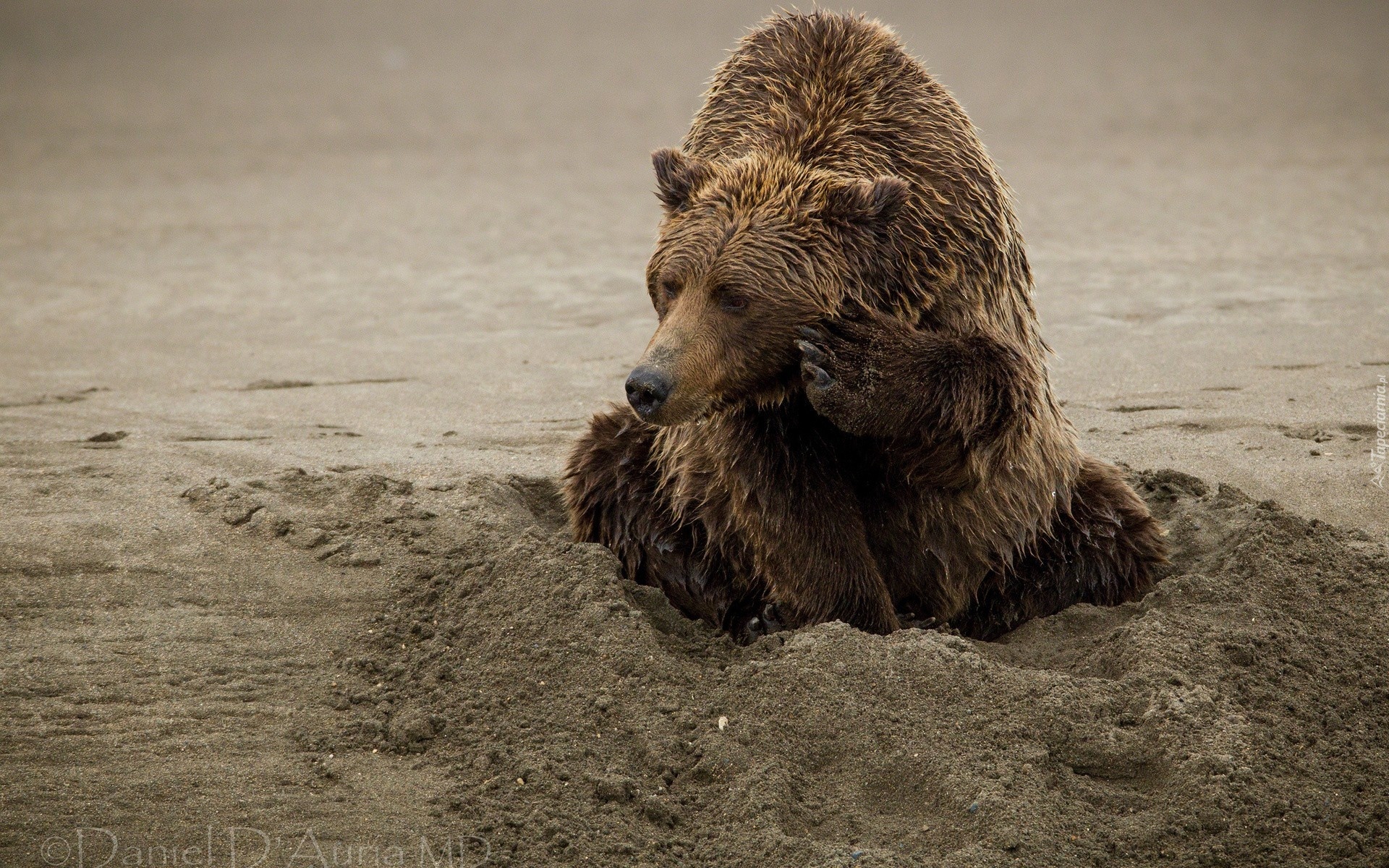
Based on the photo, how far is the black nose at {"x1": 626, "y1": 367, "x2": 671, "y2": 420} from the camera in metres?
3.85

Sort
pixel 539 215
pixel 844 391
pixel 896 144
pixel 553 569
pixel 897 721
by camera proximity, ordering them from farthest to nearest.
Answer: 1. pixel 539 215
2. pixel 553 569
3. pixel 896 144
4. pixel 844 391
5. pixel 897 721

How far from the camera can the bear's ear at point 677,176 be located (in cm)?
425

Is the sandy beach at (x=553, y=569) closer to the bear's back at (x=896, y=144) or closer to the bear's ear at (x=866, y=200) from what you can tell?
the bear's back at (x=896, y=144)

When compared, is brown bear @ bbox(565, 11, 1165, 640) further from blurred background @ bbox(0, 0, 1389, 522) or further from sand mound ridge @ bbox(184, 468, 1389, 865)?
blurred background @ bbox(0, 0, 1389, 522)

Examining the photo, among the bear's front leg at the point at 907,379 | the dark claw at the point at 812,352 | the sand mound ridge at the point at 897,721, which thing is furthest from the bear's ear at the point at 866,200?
the sand mound ridge at the point at 897,721

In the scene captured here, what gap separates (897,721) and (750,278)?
52.1 inches

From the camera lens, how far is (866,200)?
3.98m

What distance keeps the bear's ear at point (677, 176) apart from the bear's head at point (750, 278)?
11 centimetres

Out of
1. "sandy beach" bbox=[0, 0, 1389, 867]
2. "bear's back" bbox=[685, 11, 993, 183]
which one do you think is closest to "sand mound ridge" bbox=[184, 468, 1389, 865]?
"sandy beach" bbox=[0, 0, 1389, 867]

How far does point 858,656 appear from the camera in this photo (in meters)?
4.01

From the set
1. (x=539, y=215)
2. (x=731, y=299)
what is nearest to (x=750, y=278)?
(x=731, y=299)

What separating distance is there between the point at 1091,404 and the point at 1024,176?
6573 mm

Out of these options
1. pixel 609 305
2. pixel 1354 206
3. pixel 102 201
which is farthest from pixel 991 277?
pixel 102 201

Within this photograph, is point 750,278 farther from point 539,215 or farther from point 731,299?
point 539,215
